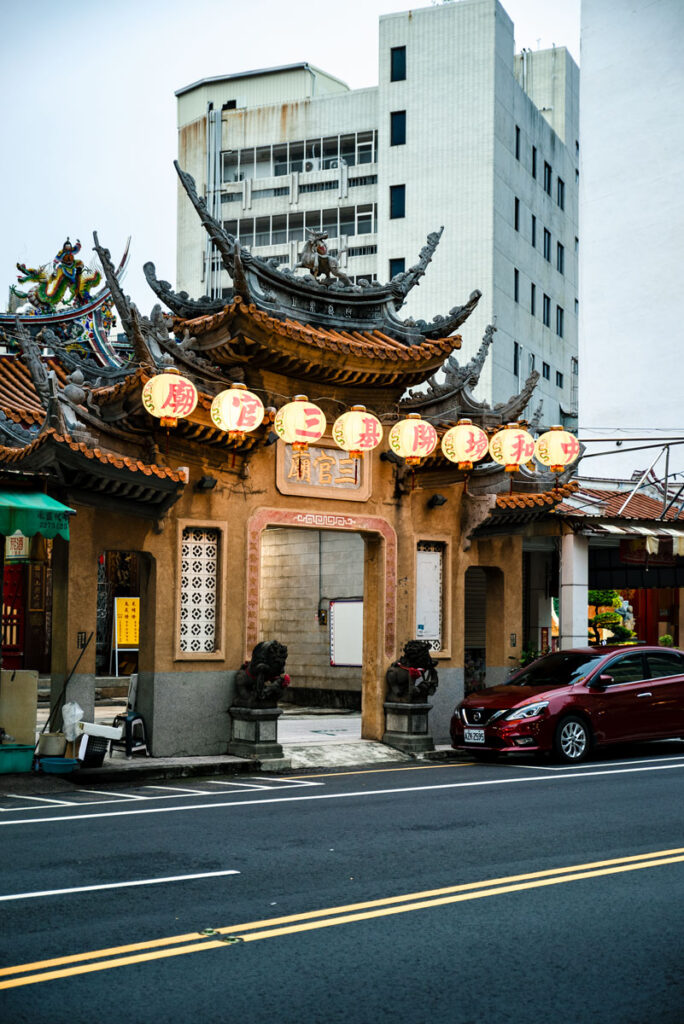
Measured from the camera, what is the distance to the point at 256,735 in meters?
15.3

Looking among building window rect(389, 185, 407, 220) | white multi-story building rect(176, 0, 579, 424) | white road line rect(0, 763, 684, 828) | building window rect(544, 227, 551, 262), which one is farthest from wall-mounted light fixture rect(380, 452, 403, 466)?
building window rect(544, 227, 551, 262)

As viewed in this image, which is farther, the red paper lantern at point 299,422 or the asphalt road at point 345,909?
the red paper lantern at point 299,422

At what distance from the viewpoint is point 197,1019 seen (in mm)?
5141

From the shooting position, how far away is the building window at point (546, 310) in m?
54.7

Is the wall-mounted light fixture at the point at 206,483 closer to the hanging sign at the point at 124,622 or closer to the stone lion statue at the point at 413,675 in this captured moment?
the stone lion statue at the point at 413,675

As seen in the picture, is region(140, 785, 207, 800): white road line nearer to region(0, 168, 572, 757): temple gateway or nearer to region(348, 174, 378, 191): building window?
region(0, 168, 572, 757): temple gateway

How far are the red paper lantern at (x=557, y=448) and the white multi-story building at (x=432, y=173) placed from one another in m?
30.3

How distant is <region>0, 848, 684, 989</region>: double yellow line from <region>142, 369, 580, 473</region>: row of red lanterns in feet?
25.8

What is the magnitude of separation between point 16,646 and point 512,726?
15397mm

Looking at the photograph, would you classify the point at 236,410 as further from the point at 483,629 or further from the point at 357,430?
the point at 483,629

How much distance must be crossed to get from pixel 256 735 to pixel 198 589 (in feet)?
7.17

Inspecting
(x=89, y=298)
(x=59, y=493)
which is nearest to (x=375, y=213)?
(x=89, y=298)

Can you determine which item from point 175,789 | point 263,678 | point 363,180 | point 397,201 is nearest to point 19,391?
point 263,678

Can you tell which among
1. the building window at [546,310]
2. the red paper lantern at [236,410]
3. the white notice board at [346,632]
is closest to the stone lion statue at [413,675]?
the red paper lantern at [236,410]
